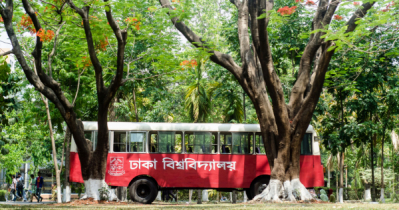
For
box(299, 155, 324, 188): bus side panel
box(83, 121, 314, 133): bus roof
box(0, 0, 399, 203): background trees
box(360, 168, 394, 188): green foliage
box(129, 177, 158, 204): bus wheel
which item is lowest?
→ box(360, 168, 394, 188): green foliage

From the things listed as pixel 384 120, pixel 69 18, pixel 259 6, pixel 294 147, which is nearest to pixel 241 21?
→ pixel 259 6

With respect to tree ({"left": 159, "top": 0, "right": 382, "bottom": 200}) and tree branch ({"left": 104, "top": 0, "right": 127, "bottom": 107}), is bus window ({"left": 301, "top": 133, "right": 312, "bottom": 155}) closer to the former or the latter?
tree ({"left": 159, "top": 0, "right": 382, "bottom": 200})

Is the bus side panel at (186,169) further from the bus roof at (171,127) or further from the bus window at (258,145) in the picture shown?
the bus roof at (171,127)

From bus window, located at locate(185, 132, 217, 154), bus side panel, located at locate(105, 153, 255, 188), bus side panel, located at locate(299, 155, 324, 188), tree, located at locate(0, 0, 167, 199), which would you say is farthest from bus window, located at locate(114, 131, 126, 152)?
bus side panel, located at locate(299, 155, 324, 188)

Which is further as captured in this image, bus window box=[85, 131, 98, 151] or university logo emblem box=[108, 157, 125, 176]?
bus window box=[85, 131, 98, 151]

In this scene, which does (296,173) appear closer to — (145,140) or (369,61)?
(145,140)

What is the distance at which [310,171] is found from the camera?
16.4 meters

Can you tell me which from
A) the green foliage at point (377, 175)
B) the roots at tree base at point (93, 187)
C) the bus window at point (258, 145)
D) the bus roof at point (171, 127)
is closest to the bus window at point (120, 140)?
the bus roof at point (171, 127)

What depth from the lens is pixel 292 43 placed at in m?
19.1

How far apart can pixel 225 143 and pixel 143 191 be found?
3471 mm

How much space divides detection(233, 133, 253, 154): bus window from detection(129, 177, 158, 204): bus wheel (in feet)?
10.8

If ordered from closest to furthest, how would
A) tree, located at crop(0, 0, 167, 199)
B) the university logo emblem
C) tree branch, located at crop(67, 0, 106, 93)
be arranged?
tree branch, located at crop(67, 0, 106, 93) < tree, located at crop(0, 0, 167, 199) < the university logo emblem

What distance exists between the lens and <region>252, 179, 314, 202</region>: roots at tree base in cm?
1363

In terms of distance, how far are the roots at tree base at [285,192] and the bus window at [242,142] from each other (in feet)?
8.85
